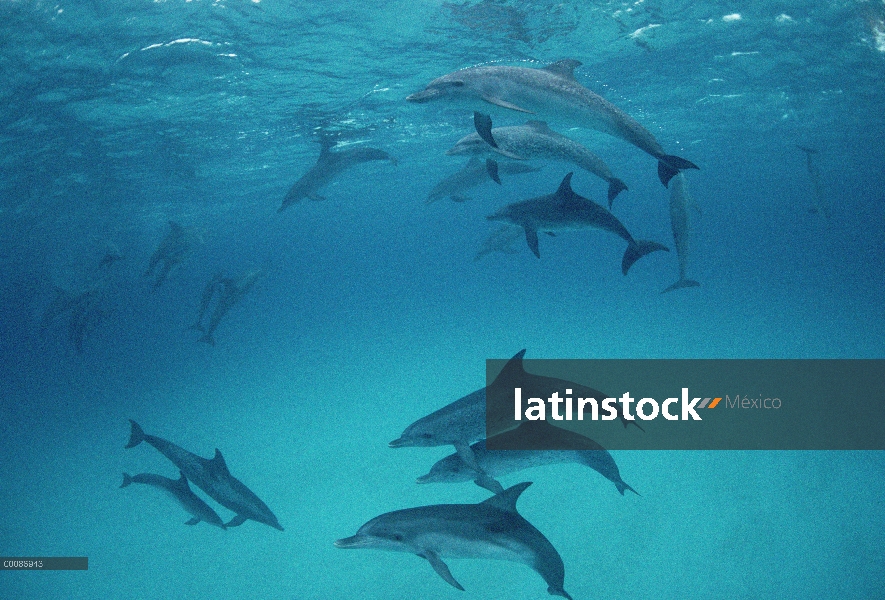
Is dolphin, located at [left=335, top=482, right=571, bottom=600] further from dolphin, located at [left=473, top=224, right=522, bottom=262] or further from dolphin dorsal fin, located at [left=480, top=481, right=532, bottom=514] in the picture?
dolphin, located at [left=473, top=224, right=522, bottom=262]

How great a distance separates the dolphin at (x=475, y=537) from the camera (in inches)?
191

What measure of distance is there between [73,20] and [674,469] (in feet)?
60.8

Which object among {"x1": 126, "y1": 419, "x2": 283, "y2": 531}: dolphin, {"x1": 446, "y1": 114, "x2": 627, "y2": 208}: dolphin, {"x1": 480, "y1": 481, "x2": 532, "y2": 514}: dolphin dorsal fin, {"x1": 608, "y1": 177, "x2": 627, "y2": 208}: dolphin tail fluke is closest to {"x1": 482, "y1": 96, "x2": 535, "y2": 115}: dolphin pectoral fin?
{"x1": 446, "y1": 114, "x2": 627, "y2": 208}: dolphin

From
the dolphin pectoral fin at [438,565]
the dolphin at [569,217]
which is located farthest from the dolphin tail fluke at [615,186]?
the dolphin pectoral fin at [438,565]

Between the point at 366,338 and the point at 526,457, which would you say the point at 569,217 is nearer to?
the point at 526,457

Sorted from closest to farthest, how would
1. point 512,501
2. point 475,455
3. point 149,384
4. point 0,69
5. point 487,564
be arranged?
point 512,501, point 475,455, point 487,564, point 0,69, point 149,384

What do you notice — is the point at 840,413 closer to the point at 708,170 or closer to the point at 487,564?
the point at 487,564

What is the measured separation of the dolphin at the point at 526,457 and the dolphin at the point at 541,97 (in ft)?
10.8

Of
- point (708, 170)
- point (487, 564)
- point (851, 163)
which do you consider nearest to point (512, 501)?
point (487, 564)

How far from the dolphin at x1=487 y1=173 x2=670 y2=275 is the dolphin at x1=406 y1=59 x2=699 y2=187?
816 mm

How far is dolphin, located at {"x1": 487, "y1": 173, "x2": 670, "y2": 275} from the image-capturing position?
6664mm

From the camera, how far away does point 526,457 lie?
566cm

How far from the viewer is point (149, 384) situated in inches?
1104

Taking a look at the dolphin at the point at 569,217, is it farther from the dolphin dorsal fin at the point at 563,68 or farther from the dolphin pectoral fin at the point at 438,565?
the dolphin pectoral fin at the point at 438,565
